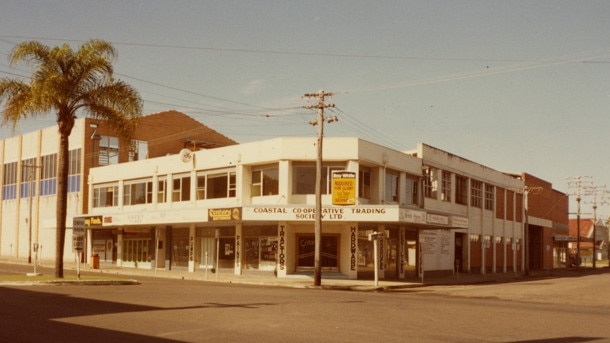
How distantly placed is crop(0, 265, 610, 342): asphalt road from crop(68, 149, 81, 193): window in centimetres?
3509

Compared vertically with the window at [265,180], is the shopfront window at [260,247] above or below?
below

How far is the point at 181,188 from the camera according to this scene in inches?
1866

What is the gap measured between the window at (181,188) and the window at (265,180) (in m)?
6.43

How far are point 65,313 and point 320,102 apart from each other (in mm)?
21385

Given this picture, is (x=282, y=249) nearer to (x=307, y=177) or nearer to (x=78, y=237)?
(x=307, y=177)

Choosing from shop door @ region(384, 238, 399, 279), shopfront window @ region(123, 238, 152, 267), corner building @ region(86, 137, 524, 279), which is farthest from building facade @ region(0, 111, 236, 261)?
shop door @ region(384, 238, 399, 279)

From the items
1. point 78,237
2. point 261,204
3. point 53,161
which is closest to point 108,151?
point 53,161

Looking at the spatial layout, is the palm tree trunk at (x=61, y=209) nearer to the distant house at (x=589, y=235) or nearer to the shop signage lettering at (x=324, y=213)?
the shop signage lettering at (x=324, y=213)

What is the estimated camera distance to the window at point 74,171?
56.9 meters

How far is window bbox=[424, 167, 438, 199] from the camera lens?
47.9m

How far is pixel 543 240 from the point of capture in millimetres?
76000

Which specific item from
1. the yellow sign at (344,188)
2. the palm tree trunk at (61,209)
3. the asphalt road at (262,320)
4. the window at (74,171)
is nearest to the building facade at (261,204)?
the yellow sign at (344,188)

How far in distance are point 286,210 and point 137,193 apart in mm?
17290

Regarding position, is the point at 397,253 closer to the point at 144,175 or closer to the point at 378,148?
the point at 378,148
